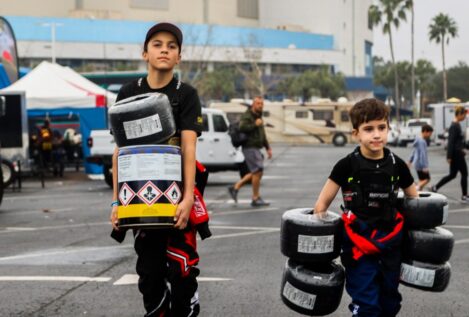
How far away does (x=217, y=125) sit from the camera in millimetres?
23359

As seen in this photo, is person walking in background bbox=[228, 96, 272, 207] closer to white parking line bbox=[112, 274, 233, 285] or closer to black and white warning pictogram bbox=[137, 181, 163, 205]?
white parking line bbox=[112, 274, 233, 285]

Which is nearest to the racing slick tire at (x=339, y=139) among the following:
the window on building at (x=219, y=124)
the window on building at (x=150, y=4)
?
the window on building at (x=219, y=124)

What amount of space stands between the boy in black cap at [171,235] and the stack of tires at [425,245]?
1.19 m

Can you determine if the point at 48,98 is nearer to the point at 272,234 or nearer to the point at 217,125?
the point at 217,125

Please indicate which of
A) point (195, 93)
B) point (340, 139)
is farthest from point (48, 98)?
point (340, 139)

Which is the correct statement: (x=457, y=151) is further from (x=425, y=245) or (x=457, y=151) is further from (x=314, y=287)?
(x=314, y=287)

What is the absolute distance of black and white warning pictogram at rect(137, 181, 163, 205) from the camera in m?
5.00

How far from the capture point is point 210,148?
74.9 feet

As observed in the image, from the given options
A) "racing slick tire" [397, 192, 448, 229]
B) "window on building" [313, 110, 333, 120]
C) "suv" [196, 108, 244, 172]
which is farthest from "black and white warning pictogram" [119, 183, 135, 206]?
"window on building" [313, 110, 333, 120]

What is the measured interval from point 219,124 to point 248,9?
13106 cm

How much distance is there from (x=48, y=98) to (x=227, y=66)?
316 ft

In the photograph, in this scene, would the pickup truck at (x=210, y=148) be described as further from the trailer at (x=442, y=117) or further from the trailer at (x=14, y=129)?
the trailer at (x=442, y=117)

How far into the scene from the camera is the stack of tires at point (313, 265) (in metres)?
5.25

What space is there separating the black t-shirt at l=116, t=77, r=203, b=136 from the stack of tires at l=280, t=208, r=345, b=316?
752 mm
